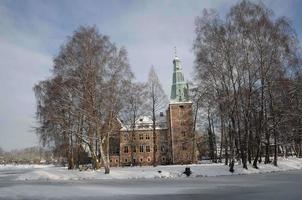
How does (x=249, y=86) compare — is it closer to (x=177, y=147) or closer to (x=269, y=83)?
(x=269, y=83)

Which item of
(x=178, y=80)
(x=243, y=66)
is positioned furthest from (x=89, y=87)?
(x=178, y=80)

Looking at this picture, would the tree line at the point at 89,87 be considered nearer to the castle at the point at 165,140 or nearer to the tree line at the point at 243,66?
the tree line at the point at 243,66

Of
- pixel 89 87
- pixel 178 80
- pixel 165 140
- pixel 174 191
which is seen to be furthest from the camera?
Result: pixel 165 140

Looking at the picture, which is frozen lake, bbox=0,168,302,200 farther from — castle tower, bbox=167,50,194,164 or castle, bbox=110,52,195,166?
castle tower, bbox=167,50,194,164

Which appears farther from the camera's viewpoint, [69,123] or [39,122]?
[39,122]

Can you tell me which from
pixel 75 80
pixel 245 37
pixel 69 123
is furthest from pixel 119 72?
pixel 245 37

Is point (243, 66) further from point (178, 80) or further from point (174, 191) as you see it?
point (178, 80)

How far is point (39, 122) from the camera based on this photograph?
45.0 meters

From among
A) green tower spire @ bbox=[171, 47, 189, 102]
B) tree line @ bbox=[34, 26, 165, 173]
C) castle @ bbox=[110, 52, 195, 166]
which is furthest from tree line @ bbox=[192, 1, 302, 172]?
green tower spire @ bbox=[171, 47, 189, 102]

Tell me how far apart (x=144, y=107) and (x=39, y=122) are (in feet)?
51.9

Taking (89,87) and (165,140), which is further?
(165,140)

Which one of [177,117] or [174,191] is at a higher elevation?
[177,117]

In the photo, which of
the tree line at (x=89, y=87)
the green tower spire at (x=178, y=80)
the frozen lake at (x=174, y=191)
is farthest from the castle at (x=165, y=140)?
the frozen lake at (x=174, y=191)

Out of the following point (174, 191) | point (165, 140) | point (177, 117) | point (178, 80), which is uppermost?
point (178, 80)
